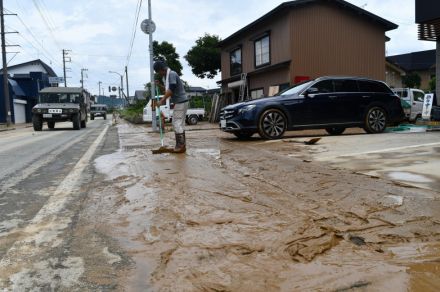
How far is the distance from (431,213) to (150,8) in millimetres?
15989

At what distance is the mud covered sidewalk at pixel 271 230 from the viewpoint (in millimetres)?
2557

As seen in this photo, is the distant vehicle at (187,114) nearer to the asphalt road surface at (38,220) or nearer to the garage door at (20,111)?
the asphalt road surface at (38,220)

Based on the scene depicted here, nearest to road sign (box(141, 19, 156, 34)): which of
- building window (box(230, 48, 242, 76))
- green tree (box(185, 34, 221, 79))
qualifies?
building window (box(230, 48, 242, 76))

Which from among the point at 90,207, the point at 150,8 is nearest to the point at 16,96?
the point at 150,8

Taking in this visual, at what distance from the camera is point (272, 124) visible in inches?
417

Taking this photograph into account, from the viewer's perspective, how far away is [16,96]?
47.9 m

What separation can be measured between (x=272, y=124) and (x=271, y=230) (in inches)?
288

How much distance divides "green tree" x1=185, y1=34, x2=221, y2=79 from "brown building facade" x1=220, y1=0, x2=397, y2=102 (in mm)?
23415

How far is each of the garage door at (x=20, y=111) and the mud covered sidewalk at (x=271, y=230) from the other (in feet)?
146

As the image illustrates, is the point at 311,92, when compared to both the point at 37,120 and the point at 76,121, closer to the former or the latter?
the point at 76,121

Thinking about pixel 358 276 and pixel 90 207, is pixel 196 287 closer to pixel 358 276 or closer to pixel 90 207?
pixel 358 276

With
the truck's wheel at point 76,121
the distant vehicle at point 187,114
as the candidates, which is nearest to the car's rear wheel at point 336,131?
the distant vehicle at point 187,114

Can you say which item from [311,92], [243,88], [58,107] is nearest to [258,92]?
[243,88]

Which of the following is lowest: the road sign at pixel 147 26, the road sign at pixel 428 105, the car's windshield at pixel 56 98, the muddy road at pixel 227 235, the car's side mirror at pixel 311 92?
the muddy road at pixel 227 235
